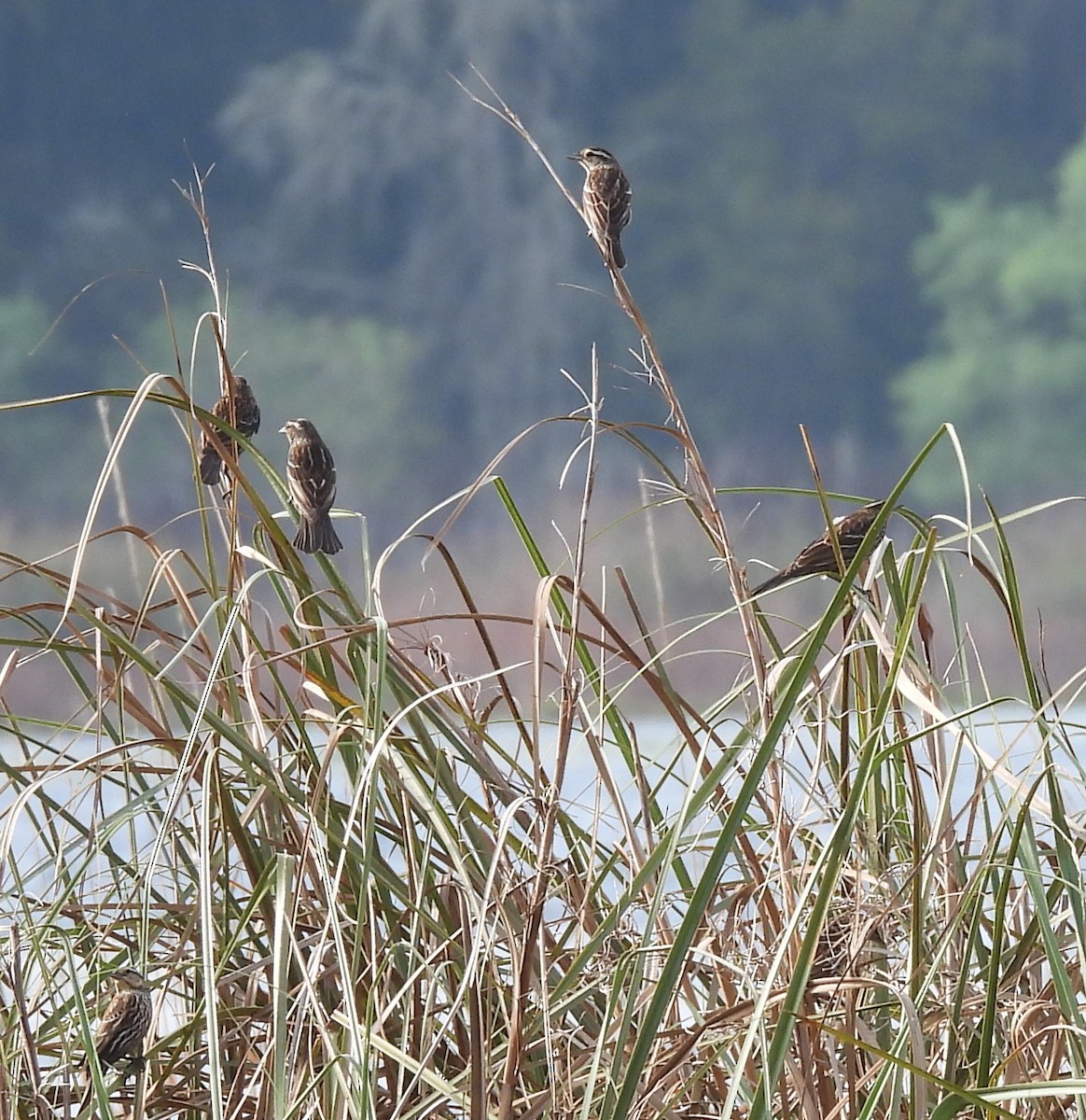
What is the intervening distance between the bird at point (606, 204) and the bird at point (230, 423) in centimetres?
18

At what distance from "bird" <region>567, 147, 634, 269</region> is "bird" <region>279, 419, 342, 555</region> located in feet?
0.54

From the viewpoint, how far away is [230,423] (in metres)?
0.65

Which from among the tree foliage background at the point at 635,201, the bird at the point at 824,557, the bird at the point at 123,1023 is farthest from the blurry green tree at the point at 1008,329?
the bird at the point at 123,1023

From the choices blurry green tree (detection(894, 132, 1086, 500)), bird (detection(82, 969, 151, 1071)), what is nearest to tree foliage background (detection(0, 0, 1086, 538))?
blurry green tree (detection(894, 132, 1086, 500))

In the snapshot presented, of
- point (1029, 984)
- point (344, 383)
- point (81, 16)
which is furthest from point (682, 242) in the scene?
point (1029, 984)

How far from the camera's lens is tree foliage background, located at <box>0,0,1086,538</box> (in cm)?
739

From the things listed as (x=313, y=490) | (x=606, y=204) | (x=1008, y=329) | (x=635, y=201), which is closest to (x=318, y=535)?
(x=313, y=490)

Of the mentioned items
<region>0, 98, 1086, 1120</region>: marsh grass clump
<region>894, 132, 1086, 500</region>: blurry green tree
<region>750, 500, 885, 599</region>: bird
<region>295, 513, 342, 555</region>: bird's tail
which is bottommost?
<region>0, 98, 1086, 1120</region>: marsh grass clump

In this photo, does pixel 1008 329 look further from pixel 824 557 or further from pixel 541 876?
pixel 541 876

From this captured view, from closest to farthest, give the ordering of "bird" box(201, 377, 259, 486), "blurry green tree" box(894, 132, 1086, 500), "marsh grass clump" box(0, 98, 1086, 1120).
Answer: "marsh grass clump" box(0, 98, 1086, 1120)
"bird" box(201, 377, 259, 486)
"blurry green tree" box(894, 132, 1086, 500)

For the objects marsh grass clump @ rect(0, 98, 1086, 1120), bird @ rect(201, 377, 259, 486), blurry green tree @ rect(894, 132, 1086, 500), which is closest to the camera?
marsh grass clump @ rect(0, 98, 1086, 1120)

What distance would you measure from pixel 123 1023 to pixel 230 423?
0.86ft

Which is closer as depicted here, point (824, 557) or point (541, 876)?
point (541, 876)

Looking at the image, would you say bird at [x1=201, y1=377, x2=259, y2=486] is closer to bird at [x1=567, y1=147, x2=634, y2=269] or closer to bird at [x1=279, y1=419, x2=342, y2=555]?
bird at [x1=279, y1=419, x2=342, y2=555]
